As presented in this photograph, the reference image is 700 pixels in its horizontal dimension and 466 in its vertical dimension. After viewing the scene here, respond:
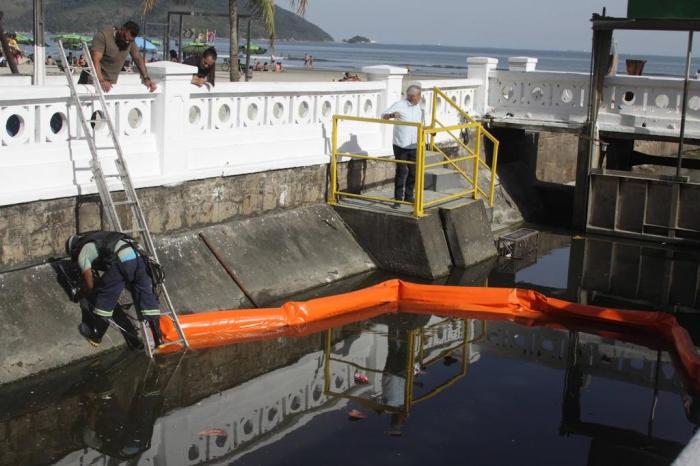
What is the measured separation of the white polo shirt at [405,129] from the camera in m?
13.2

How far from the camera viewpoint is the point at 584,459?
24.7 ft

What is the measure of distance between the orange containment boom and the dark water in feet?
0.69

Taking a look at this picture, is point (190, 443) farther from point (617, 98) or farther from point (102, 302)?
point (617, 98)

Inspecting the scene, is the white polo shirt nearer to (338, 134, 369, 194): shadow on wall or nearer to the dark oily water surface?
(338, 134, 369, 194): shadow on wall

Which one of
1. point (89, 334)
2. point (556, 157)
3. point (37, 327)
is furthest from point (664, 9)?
point (37, 327)

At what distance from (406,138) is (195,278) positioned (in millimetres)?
4093

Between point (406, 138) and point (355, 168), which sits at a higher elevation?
point (406, 138)

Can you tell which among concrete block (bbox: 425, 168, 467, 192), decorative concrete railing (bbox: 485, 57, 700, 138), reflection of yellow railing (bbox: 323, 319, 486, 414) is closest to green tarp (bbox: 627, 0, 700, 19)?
decorative concrete railing (bbox: 485, 57, 700, 138)

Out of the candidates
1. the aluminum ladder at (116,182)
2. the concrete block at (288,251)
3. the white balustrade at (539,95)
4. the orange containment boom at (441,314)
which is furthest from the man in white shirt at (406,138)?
the white balustrade at (539,95)

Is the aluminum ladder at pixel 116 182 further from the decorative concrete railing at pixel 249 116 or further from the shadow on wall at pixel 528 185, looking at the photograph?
the shadow on wall at pixel 528 185

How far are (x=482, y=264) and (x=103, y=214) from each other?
609 centimetres

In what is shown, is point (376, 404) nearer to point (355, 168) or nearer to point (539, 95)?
point (355, 168)

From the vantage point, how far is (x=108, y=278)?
350 inches

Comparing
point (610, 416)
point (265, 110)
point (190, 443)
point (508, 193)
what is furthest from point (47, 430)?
point (508, 193)
